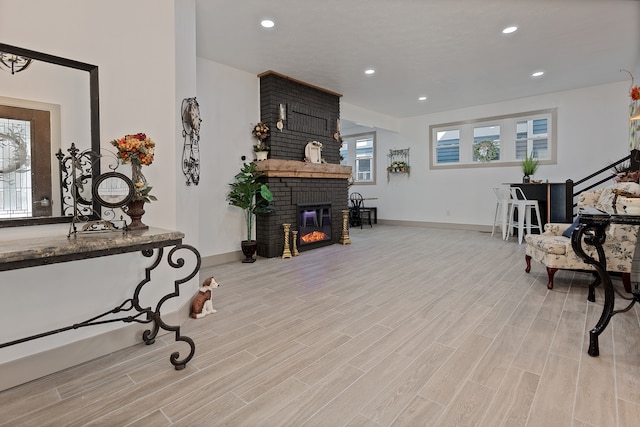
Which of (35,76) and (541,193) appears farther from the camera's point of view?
(541,193)

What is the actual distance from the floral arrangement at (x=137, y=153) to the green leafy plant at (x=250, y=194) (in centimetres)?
246

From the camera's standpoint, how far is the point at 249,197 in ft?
14.3

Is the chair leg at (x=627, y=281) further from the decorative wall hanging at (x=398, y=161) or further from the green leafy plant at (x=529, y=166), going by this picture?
the decorative wall hanging at (x=398, y=161)

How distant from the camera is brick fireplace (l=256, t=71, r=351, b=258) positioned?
15.6 ft

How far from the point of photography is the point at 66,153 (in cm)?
180

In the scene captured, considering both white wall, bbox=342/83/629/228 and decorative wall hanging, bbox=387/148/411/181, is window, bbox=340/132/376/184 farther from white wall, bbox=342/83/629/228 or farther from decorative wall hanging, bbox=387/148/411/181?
decorative wall hanging, bbox=387/148/411/181

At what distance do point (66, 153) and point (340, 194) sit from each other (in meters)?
4.55

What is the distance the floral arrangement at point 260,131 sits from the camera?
15.3 ft

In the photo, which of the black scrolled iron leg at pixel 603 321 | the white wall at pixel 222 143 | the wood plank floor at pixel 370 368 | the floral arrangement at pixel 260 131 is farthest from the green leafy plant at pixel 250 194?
the black scrolled iron leg at pixel 603 321

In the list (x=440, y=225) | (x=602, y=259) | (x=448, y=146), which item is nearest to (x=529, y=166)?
(x=448, y=146)

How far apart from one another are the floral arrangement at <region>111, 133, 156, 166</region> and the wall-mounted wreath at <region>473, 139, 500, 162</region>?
23.3 ft

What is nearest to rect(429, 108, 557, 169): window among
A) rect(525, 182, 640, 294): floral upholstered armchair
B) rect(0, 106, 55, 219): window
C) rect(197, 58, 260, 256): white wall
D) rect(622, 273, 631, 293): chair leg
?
rect(525, 182, 640, 294): floral upholstered armchair

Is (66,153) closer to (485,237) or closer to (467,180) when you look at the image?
(485,237)

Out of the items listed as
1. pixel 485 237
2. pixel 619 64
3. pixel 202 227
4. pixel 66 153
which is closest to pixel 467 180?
pixel 485 237
